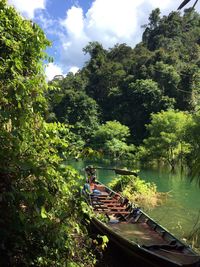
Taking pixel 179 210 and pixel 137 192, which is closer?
pixel 179 210

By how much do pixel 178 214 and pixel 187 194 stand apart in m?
6.46

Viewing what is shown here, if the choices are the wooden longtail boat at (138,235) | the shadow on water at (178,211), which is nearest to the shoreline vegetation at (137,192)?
the shadow on water at (178,211)

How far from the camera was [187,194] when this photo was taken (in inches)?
869

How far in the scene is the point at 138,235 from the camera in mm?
9594

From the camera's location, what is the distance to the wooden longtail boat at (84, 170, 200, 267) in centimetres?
764

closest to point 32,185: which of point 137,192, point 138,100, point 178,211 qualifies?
point 178,211

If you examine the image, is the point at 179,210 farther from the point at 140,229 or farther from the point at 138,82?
the point at 138,82

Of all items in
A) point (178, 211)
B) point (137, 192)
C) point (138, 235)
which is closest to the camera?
point (138, 235)

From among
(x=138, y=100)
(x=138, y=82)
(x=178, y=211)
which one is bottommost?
(x=178, y=211)

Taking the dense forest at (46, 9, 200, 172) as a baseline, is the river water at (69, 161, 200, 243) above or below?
below

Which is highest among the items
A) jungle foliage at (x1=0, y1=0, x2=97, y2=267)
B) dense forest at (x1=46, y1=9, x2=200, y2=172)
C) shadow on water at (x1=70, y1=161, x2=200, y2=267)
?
dense forest at (x1=46, y1=9, x2=200, y2=172)

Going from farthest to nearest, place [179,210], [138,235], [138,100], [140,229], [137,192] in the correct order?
[138,100] → [137,192] → [179,210] → [140,229] → [138,235]

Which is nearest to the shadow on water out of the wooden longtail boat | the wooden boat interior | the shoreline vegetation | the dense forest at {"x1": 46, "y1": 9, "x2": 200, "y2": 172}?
the shoreline vegetation

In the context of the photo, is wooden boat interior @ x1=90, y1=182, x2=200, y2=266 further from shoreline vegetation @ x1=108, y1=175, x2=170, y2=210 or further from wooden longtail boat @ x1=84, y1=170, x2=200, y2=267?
shoreline vegetation @ x1=108, y1=175, x2=170, y2=210
